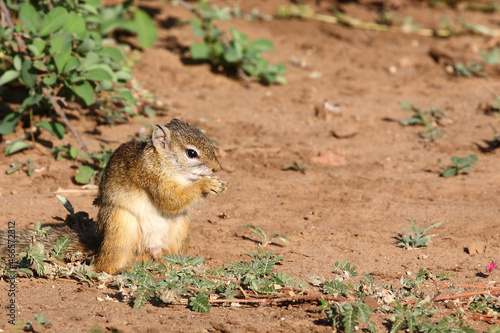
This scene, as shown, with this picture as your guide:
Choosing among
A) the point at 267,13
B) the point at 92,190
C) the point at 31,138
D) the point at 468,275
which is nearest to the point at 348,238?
the point at 468,275

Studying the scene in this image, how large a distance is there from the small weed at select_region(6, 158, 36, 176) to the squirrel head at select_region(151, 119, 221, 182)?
5.93 feet

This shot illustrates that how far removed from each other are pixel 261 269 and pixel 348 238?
107cm

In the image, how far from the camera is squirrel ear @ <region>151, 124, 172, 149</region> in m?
4.22

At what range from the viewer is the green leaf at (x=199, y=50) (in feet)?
25.6

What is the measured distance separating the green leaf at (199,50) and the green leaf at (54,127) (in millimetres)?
2557

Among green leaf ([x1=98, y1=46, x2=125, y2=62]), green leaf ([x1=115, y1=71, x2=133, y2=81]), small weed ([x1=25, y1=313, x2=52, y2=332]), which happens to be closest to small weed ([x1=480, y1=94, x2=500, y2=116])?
green leaf ([x1=115, y1=71, x2=133, y2=81])

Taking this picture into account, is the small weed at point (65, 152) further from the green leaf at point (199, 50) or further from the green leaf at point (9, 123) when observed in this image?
the green leaf at point (199, 50)

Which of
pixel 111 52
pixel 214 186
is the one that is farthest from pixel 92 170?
pixel 214 186

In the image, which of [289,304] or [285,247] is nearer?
[289,304]

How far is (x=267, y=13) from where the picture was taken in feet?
32.3

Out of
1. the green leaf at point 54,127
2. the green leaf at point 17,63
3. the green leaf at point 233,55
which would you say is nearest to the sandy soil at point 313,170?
the green leaf at point 54,127

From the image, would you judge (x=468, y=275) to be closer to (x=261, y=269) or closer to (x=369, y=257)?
(x=369, y=257)

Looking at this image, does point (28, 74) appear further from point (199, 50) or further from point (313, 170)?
point (199, 50)

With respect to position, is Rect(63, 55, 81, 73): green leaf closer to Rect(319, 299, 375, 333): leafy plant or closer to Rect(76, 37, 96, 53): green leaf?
Rect(76, 37, 96, 53): green leaf
